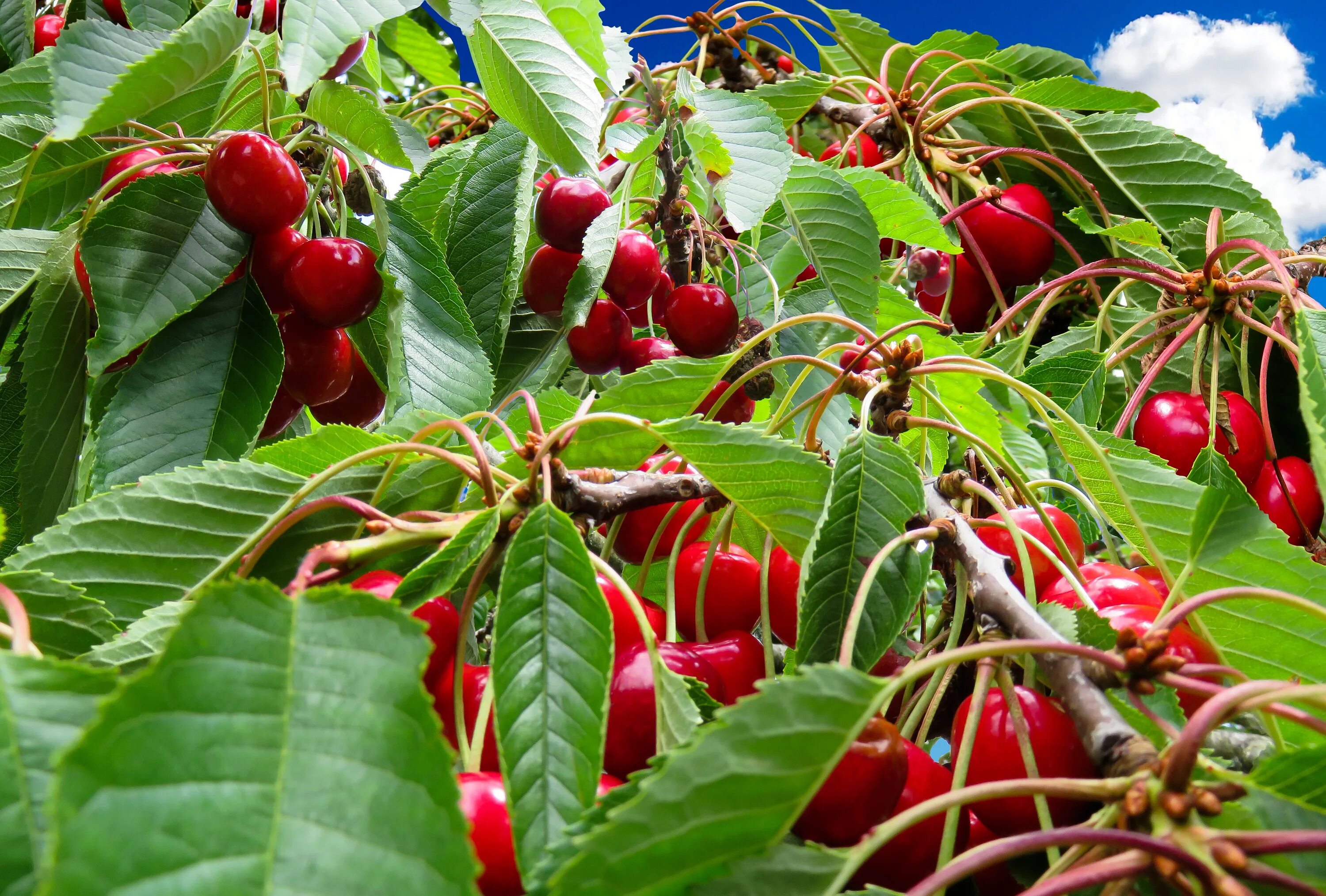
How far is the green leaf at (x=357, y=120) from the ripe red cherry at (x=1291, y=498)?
1025 millimetres

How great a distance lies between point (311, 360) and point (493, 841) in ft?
2.10

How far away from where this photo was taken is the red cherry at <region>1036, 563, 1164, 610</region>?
57 centimetres

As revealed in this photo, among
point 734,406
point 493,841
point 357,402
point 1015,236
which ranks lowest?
point 493,841

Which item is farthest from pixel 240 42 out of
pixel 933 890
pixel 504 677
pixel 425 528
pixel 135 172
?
pixel 933 890

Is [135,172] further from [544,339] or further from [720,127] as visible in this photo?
[720,127]

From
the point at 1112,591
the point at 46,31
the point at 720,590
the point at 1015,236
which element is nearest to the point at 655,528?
the point at 720,590

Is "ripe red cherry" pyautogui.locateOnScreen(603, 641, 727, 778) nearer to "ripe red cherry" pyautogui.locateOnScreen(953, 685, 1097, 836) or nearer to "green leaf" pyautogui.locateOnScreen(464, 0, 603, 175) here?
"ripe red cherry" pyautogui.locateOnScreen(953, 685, 1097, 836)

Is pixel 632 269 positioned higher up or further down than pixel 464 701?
higher up

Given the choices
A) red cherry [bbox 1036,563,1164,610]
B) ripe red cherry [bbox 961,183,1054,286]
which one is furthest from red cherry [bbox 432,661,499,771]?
ripe red cherry [bbox 961,183,1054,286]

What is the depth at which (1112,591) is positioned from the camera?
578 mm

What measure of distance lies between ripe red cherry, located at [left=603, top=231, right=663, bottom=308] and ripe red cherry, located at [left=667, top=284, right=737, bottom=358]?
40mm

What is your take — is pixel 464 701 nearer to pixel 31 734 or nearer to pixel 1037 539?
pixel 31 734

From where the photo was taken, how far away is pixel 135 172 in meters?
0.89

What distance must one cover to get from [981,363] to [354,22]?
1.61ft
